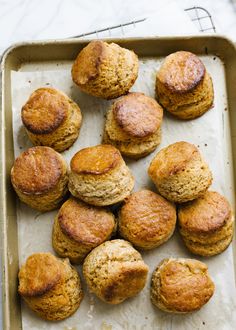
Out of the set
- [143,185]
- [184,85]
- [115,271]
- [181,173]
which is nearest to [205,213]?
[181,173]

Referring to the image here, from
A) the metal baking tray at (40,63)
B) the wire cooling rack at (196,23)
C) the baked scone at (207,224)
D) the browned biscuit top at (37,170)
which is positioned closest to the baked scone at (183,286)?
the baked scone at (207,224)

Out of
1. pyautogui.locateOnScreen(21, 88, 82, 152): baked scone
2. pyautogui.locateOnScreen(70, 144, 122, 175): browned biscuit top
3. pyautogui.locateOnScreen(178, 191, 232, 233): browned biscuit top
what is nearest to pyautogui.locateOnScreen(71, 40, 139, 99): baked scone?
pyautogui.locateOnScreen(21, 88, 82, 152): baked scone

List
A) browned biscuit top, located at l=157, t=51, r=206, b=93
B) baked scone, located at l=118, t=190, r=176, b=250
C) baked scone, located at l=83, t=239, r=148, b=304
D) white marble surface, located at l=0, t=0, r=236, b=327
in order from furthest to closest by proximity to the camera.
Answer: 1. white marble surface, located at l=0, t=0, r=236, b=327
2. browned biscuit top, located at l=157, t=51, r=206, b=93
3. baked scone, located at l=118, t=190, r=176, b=250
4. baked scone, located at l=83, t=239, r=148, b=304

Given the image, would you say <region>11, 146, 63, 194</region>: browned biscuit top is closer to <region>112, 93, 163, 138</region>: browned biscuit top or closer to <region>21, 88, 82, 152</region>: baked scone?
<region>21, 88, 82, 152</region>: baked scone

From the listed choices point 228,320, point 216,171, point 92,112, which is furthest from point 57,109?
point 228,320

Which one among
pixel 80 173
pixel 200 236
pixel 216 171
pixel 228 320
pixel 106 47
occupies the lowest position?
pixel 228 320

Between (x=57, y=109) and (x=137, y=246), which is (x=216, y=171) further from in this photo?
(x=57, y=109)

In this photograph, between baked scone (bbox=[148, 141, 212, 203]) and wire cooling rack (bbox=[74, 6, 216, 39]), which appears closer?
baked scone (bbox=[148, 141, 212, 203])
